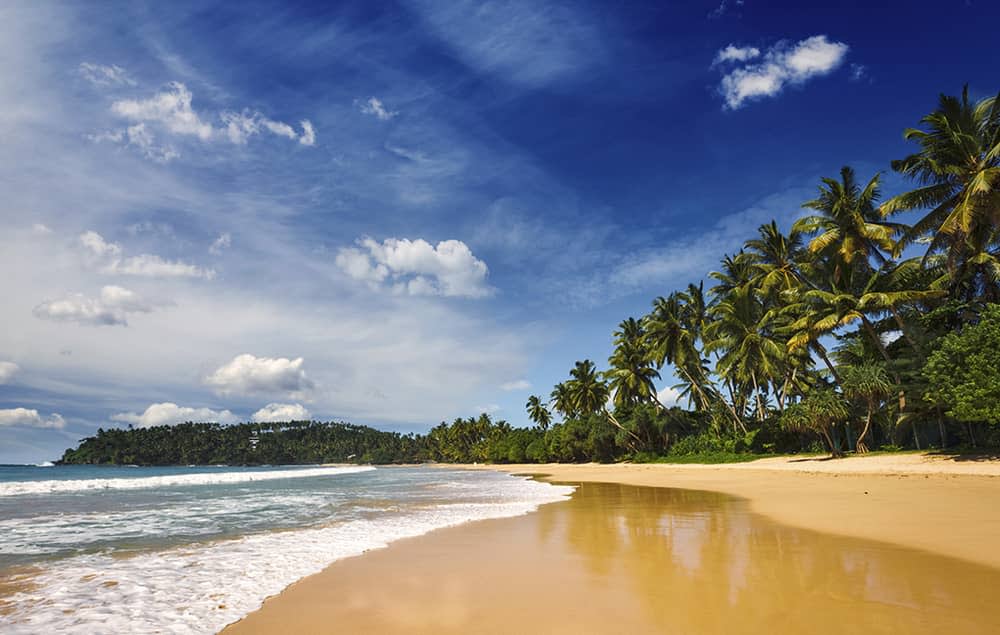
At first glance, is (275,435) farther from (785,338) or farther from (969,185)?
(969,185)

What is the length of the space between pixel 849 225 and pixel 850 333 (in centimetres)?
897

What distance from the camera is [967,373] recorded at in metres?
18.3

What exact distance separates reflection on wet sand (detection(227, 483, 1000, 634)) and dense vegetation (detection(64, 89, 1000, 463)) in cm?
1640

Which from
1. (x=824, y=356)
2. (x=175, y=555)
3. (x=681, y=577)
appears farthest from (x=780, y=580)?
(x=824, y=356)

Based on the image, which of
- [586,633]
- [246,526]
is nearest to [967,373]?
[586,633]

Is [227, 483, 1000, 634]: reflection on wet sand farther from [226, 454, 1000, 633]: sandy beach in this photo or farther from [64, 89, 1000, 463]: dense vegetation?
[64, 89, 1000, 463]: dense vegetation

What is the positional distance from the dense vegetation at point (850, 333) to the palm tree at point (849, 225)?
7 centimetres

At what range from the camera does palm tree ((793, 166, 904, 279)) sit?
88.5ft

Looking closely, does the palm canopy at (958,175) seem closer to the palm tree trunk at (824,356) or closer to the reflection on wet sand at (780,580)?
the palm tree trunk at (824,356)

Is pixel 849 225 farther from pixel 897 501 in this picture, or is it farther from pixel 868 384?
pixel 897 501

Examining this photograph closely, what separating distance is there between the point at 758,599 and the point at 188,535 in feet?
35.4

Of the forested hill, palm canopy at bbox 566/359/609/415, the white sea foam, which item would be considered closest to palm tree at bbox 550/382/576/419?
palm canopy at bbox 566/359/609/415

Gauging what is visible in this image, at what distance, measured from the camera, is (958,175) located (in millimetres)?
21250

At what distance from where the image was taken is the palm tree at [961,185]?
781 inches
